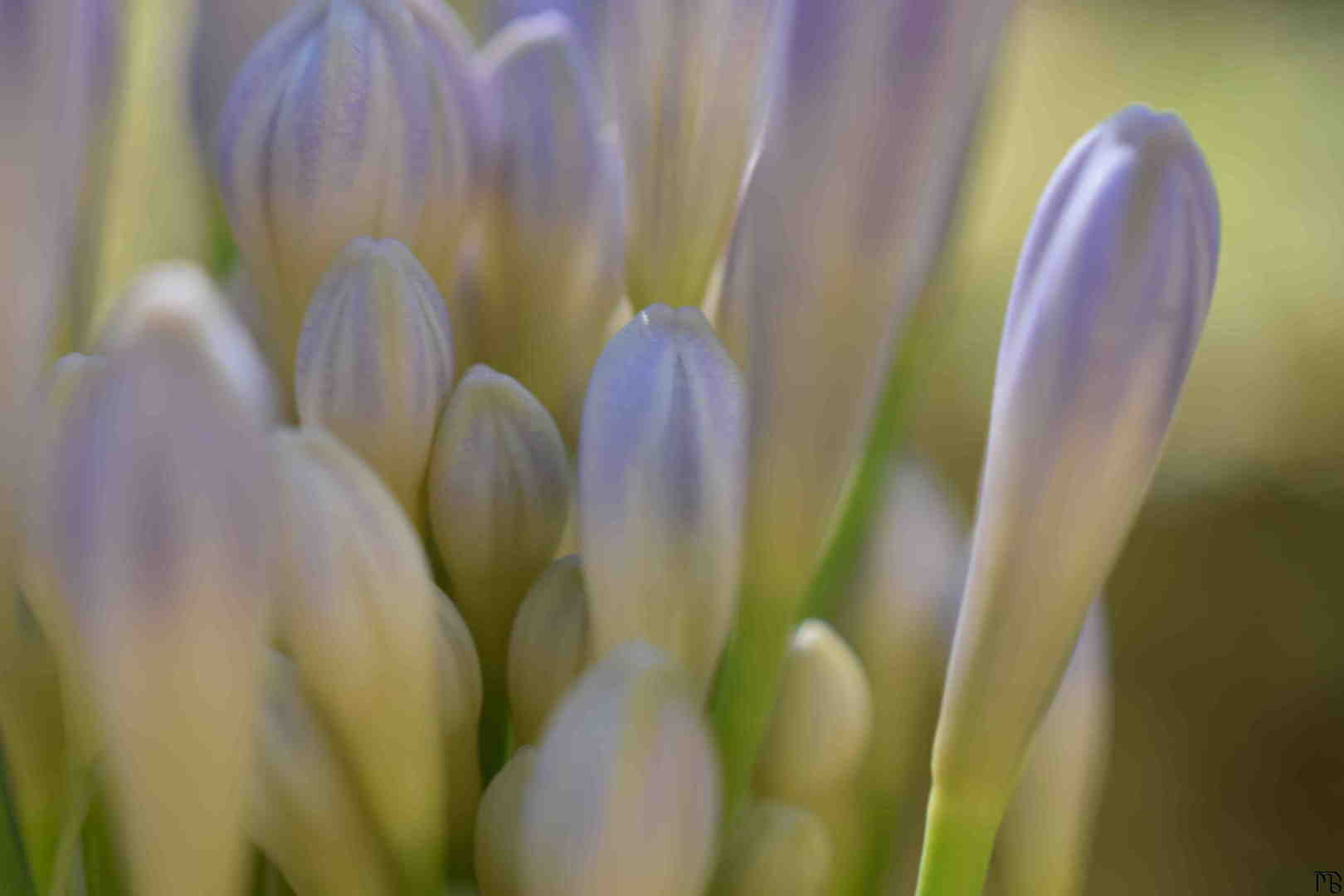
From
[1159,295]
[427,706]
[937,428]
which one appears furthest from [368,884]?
[937,428]

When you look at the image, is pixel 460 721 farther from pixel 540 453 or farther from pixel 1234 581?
pixel 1234 581

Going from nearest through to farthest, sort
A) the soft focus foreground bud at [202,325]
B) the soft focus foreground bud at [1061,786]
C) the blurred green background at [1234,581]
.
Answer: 1. the soft focus foreground bud at [202,325]
2. the soft focus foreground bud at [1061,786]
3. the blurred green background at [1234,581]

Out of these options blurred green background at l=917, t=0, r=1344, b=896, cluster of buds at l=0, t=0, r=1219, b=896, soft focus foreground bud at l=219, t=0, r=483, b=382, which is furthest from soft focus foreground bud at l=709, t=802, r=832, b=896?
blurred green background at l=917, t=0, r=1344, b=896

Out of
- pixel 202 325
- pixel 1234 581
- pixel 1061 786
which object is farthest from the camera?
pixel 1234 581

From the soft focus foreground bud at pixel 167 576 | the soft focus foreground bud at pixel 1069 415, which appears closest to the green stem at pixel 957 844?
the soft focus foreground bud at pixel 1069 415

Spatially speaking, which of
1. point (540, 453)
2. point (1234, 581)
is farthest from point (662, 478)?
point (1234, 581)

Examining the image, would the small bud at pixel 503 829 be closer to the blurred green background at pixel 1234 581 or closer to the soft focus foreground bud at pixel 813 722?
the soft focus foreground bud at pixel 813 722
